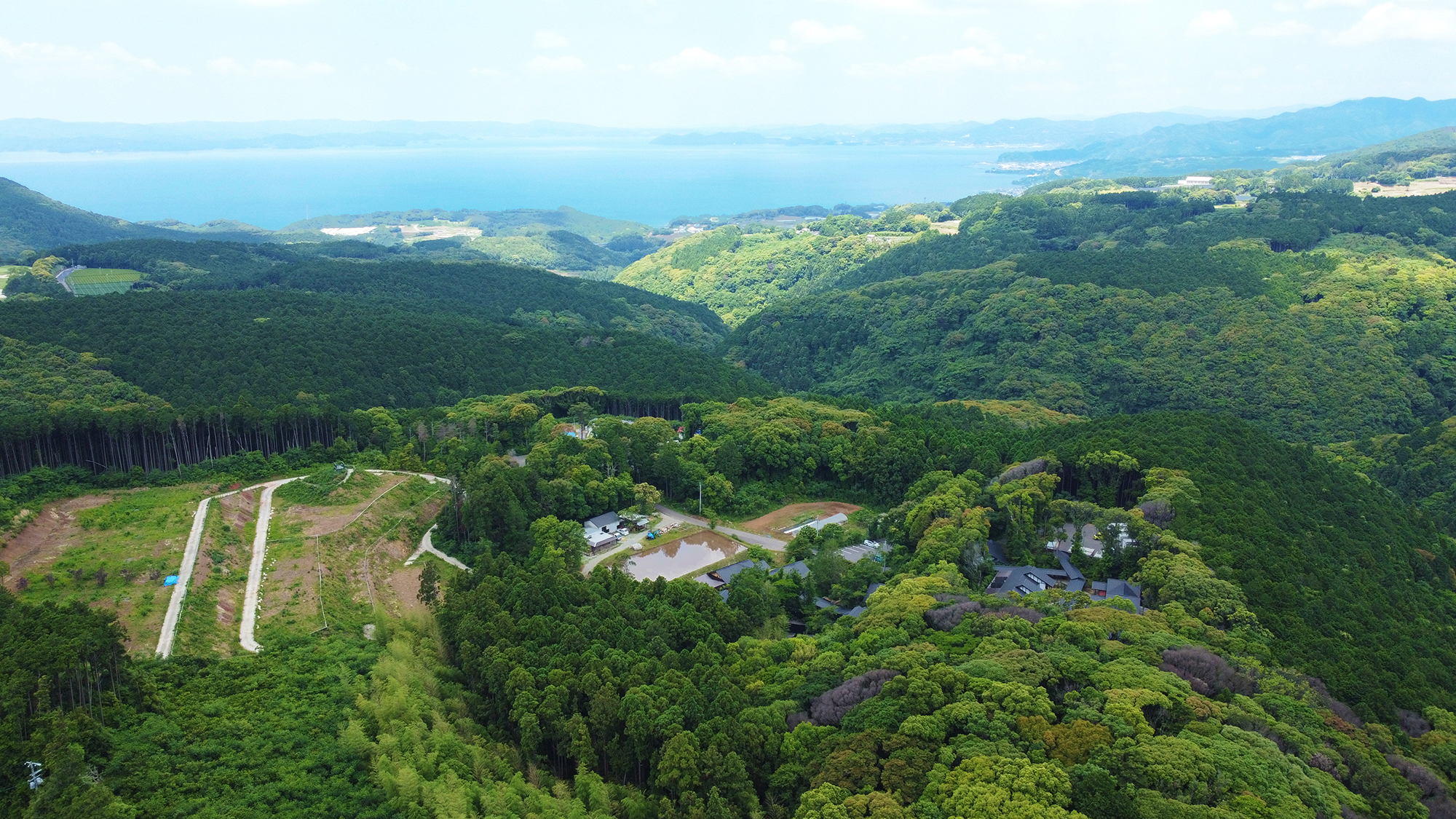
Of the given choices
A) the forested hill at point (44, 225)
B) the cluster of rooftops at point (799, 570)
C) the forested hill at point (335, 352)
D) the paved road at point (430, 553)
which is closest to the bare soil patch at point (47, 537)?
the paved road at point (430, 553)

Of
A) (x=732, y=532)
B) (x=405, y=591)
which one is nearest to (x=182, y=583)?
(x=405, y=591)

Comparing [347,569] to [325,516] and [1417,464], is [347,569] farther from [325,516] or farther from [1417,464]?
[1417,464]

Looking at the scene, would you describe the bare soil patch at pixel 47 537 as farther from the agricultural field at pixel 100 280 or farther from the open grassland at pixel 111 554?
the agricultural field at pixel 100 280

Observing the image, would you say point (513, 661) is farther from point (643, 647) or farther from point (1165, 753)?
point (1165, 753)

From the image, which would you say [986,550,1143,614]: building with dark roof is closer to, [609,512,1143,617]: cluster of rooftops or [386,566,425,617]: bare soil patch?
[609,512,1143,617]: cluster of rooftops

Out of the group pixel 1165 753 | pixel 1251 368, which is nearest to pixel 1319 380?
pixel 1251 368

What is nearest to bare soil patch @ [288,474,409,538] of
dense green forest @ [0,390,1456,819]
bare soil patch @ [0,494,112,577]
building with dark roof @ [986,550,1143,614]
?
dense green forest @ [0,390,1456,819]
